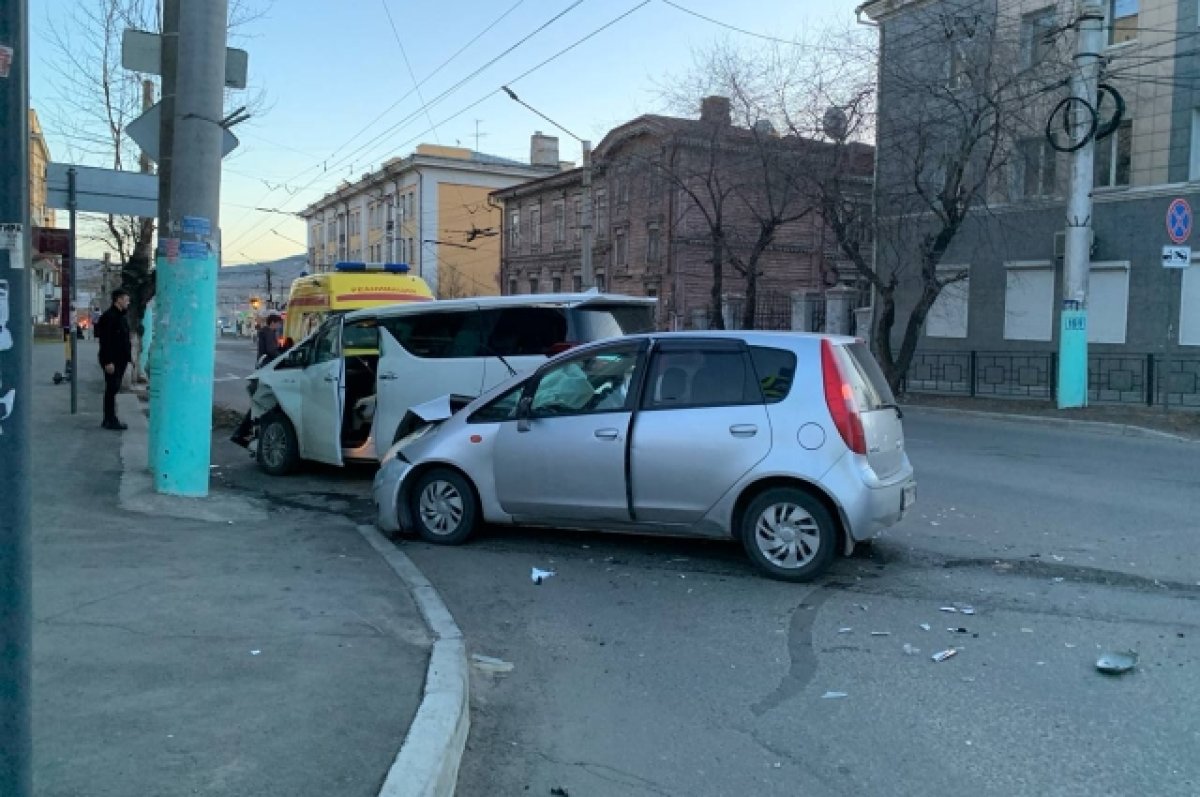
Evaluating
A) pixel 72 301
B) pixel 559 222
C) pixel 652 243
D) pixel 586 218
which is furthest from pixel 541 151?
pixel 72 301

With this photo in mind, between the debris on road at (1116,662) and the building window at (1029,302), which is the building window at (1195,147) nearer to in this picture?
the building window at (1029,302)

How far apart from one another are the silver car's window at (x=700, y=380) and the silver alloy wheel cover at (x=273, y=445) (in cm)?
557

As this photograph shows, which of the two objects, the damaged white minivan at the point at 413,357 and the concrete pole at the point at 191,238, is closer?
the concrete pole at the point at 191,238

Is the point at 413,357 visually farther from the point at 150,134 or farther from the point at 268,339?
the point at 268,339

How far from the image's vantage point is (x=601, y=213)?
45.9m

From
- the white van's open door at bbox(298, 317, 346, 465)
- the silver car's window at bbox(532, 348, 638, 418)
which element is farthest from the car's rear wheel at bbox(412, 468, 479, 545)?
the white van's open door at bbox(298, 317, 346, 465)

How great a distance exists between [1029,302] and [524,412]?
22.7 m

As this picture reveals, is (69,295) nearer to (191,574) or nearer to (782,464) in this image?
(191,574)

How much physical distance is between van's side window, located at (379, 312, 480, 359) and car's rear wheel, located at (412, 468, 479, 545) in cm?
266

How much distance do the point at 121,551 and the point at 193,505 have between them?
1.80 m

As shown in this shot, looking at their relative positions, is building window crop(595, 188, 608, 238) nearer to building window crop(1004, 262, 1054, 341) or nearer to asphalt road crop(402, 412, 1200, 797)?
building window crop(1004, 262, 1054, 341)

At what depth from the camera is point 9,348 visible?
2.63 meters

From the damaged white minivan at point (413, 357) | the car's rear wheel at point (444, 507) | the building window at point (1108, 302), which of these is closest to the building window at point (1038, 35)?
the building window at point (1108, 302)

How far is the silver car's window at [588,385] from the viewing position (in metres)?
7.38
